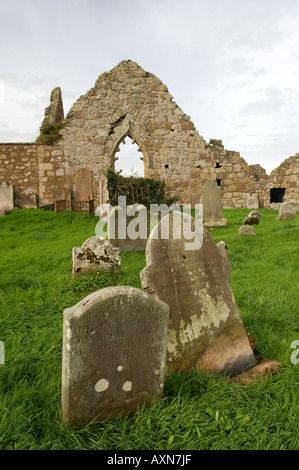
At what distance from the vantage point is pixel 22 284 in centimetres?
495

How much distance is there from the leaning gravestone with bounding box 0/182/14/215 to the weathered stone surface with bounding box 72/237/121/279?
9262 millimetres

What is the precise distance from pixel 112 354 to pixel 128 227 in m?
4.67

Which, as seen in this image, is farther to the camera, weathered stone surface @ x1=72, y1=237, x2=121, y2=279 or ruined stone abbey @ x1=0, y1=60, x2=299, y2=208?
ruined stone abbey @ x1=0, y1=60, x2=299, y2=208

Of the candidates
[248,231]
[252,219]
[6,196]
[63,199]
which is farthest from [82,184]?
[248,231]

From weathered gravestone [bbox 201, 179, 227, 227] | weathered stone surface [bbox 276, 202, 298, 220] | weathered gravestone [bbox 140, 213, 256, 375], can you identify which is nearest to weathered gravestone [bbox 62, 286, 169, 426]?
weathered gravestone [bbox 140, 213, 256, 375]

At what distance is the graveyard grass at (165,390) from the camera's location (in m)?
2.09

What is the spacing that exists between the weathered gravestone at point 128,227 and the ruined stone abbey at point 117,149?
6880 millimetres

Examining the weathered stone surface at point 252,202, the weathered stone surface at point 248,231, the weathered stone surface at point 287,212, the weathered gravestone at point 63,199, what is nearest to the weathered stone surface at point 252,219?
the weathered stone surface at point 287,212

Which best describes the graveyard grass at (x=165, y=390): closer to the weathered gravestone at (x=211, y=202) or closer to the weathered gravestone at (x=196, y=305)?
the weathered gravestone at (x=196, y=305)

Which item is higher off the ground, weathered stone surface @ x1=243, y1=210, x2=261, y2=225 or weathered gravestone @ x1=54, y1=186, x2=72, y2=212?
weathered gravestone @ x1=54, y1=186, x2=72, y2=212

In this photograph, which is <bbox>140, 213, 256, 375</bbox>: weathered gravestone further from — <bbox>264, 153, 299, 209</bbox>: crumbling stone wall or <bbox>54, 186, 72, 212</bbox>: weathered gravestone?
<bbox>264, 153, 299, 209</bbox>: crumbling stone wall

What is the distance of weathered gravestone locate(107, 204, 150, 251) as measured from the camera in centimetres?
678

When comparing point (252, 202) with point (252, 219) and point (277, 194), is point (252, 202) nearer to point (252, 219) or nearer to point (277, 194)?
point (277, 194)
